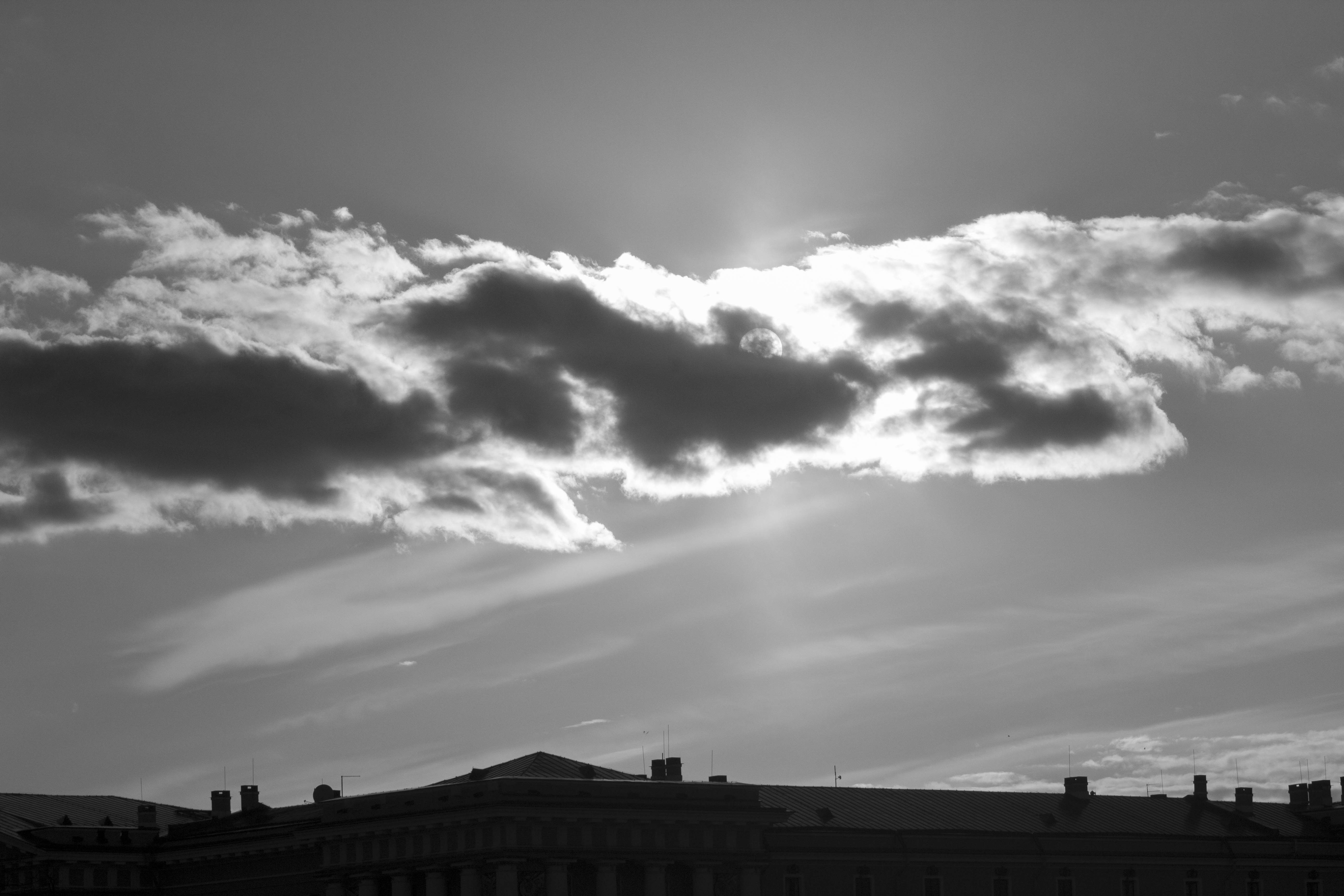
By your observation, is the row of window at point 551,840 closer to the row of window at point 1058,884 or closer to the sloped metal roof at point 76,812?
the row of window at point 1058,884

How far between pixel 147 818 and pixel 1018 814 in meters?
60.3

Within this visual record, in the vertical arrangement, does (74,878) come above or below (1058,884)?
above

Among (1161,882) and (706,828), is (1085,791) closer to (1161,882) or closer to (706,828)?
(1161,882)

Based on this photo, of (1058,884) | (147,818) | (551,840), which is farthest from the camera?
(147,818)

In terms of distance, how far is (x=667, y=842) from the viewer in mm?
112312

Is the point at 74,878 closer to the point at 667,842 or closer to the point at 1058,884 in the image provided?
the point at 667,842

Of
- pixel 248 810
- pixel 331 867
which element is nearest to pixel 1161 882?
pixel 331 867

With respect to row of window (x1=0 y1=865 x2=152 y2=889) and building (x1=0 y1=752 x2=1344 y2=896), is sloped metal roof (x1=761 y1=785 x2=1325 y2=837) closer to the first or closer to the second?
building (x1=0 y1=752 x2=1344 y2=896)

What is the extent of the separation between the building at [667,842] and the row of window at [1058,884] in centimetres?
12

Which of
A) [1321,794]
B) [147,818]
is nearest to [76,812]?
[147,818]

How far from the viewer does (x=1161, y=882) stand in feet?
423

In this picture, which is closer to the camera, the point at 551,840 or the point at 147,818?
the point at 551,840

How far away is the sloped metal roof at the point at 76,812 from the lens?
14050 centimetres

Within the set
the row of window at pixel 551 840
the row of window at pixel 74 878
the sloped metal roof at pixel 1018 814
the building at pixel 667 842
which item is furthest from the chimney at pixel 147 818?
the sloped metal roof at pixel 1018 814
